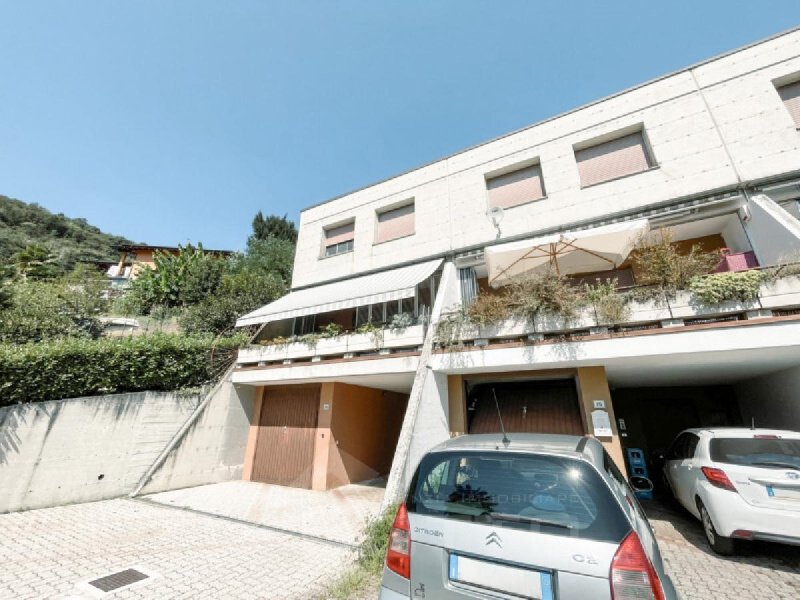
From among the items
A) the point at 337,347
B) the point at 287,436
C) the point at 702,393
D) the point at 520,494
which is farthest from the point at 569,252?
the point at 287,436

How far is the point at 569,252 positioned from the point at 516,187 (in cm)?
384

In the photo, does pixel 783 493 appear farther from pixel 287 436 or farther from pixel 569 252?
pixel 287 436

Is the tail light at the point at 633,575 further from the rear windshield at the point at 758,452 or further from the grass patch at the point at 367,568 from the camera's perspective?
the rear windshield at the point at 758,452

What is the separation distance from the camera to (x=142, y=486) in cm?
950

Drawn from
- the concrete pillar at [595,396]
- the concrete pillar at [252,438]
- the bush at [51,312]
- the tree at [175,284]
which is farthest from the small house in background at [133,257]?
the concrete pillar at [595,396]

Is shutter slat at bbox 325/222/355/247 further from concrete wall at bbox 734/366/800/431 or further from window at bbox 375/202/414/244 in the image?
concrete wall at bbox 734/366/800/431

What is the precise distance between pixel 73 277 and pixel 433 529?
2442 centimetres

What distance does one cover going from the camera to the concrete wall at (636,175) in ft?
28.8

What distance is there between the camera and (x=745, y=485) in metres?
4.77

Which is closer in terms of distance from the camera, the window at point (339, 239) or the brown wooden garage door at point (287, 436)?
the brown wooden garage door at point (287, 436)

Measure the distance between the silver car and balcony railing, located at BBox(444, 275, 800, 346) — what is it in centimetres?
505

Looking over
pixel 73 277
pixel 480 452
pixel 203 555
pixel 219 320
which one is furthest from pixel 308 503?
pixel 73 277

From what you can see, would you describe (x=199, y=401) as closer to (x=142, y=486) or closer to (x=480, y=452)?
(x=142, y=486)

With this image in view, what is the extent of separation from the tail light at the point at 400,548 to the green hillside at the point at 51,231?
58.5 meters
